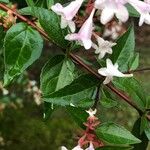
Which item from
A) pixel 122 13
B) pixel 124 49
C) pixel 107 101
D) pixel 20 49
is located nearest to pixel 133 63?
pixel 124 49

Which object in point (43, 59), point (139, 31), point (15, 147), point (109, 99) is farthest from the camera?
point (139, 31)

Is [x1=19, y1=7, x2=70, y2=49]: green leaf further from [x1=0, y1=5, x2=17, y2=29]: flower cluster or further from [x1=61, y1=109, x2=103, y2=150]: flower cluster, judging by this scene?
[x1=61, y1=109, x2=103, y2=150]: flower cluster

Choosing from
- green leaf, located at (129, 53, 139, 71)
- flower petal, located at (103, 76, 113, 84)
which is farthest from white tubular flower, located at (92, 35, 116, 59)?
green leaf, located at (129, 53, 139, 71)

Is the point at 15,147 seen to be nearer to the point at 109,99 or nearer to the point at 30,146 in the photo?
the point at 30,146

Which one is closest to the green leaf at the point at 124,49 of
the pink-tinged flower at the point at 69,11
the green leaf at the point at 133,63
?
the green leaf at the point at 133,63

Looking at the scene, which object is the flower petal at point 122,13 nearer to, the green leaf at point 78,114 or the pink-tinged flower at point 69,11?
the pink-tinged flower at point 69,11

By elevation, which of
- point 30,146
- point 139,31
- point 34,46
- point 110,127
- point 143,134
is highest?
point 34,46

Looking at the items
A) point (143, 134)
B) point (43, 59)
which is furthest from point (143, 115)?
point (43, 59)
